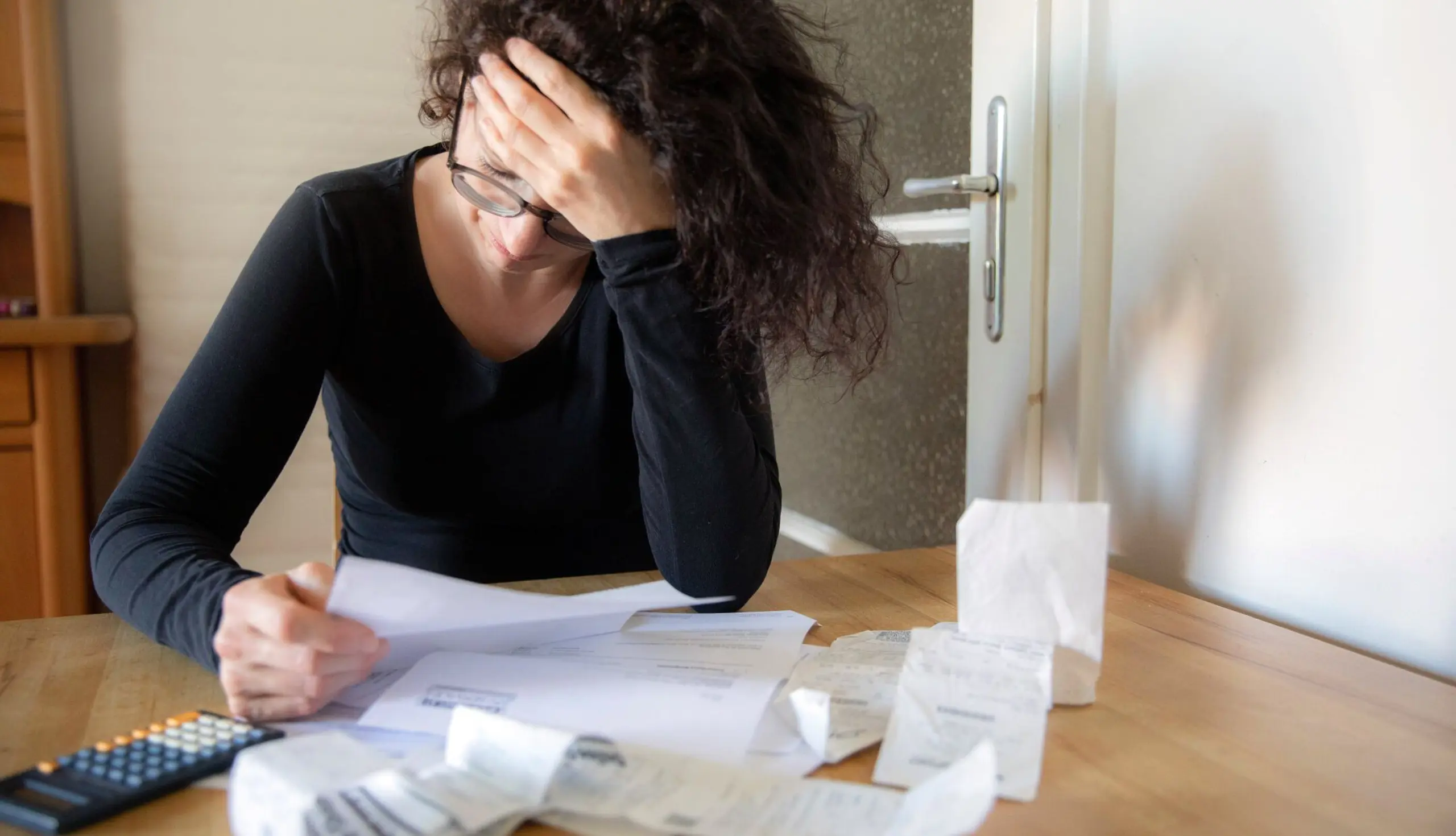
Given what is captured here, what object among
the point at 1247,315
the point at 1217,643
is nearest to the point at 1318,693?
the point at 1217,643

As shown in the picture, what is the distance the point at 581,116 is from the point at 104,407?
1.57 m

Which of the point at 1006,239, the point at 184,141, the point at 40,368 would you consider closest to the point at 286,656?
the point at 1006,239

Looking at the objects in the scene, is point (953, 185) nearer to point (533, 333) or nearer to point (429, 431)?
point (533, 333)

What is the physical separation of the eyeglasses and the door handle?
0.51 meters

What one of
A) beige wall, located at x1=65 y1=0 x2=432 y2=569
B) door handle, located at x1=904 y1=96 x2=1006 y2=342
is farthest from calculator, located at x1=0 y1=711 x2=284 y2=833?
beige wall, located at x1=65 y1=0 x2=432 y2=569

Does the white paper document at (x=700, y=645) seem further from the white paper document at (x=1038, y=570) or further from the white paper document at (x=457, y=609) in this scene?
the white paper document at (x=1038, y=570)

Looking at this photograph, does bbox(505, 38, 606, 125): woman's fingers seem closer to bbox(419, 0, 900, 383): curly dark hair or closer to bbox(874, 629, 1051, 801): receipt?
bbox(419, 0, 900, 383): curly dark hair

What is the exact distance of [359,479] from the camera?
3.53 feet

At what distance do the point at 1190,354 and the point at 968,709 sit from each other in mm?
514

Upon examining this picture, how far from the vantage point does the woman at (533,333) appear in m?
0.75

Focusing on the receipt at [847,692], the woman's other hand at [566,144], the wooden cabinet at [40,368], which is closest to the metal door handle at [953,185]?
the woman's other hand at [566,144]

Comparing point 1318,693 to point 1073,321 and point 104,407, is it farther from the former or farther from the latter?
point 104,407

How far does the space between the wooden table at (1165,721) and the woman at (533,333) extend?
6cm

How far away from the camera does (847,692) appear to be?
630 mm
